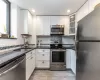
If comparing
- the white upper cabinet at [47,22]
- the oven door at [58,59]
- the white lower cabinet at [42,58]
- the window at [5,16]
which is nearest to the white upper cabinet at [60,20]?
the white upper cabinet at [47,22]

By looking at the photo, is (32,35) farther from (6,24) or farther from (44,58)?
(6,24)

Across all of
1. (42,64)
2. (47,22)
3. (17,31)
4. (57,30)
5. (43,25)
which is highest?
(47,22)

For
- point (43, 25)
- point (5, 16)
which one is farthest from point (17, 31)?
point (43, 25)

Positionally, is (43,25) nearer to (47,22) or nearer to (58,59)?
(47,22)

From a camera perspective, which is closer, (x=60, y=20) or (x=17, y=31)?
(x=17, y=31)

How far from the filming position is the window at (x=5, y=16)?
3.00 meters

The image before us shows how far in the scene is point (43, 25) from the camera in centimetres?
454

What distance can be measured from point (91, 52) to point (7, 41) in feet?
7.57

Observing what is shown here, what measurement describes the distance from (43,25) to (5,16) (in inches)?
66.9

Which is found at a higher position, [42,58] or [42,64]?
[42,58]

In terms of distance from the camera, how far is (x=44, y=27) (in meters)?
4.54

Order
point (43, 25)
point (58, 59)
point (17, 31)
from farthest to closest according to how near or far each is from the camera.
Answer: point (43, 25) < point (58, 59) < point (17, 31)

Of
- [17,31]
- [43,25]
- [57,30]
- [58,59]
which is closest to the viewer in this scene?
[17,31]

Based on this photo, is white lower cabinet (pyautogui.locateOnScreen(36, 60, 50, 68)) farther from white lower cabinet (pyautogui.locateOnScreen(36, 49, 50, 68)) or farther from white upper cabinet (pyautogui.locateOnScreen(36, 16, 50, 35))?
white upper cabinet (pyautogui.locateOnScreen(36, 16, 50, 35))
